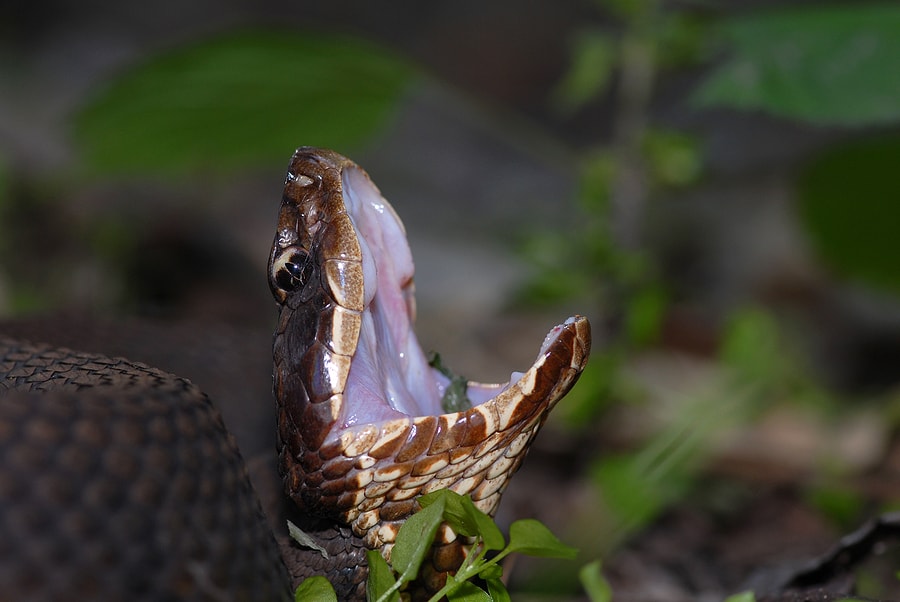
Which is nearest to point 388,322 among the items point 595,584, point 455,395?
point 455,395

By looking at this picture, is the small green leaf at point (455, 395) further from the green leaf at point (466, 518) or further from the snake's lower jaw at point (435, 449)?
the green leaf at point (466, 518)

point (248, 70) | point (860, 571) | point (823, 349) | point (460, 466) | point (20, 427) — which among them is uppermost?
point (248, 70)

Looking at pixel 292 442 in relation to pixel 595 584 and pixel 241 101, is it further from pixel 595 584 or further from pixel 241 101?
pixel 241 101

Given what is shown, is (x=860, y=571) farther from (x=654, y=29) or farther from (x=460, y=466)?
(x=654, y=29)

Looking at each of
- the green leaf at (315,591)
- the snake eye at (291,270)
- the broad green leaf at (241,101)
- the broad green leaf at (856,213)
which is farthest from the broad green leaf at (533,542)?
the broad green leaf at (856,213)

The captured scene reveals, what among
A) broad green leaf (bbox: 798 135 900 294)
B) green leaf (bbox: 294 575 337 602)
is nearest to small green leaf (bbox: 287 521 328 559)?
green leaf (bbox: 294 575 337 602)

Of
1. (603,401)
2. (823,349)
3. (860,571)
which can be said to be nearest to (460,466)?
(860,571)

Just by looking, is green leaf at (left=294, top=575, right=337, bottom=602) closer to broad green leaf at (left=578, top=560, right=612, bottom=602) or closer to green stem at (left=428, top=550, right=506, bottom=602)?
green stem at (left=428, top=550, right=506, bottom=602)

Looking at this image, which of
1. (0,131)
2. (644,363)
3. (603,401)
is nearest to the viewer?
(603,401)
